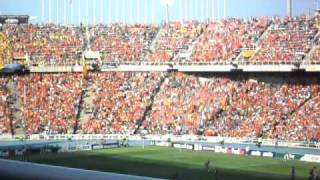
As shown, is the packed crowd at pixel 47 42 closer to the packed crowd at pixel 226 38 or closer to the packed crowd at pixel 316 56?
the packed crowd at pixel 226 38

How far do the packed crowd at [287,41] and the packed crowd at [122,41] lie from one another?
12.8m

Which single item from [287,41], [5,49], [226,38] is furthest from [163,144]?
[5,49]

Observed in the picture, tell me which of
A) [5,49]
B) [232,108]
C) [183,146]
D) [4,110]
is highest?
[5,49]

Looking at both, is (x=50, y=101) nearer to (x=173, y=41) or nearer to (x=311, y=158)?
(x=173, y=41)

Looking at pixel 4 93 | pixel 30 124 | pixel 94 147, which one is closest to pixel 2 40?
pixel 4 93

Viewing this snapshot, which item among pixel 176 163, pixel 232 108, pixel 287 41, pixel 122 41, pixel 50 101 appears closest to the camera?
pixel 176 163

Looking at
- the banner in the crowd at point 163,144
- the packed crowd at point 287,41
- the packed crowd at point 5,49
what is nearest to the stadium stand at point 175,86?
the packed crowd at point 287,41

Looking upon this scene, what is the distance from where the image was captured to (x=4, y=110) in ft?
182

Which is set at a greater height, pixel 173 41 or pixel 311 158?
pixel 173 41

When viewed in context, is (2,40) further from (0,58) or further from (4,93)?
(4,93)

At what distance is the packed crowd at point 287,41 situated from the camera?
50625mm

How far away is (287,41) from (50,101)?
22.4 metres

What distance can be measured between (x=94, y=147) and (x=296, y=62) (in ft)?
58.0

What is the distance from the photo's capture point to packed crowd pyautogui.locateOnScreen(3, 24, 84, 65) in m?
61.2
